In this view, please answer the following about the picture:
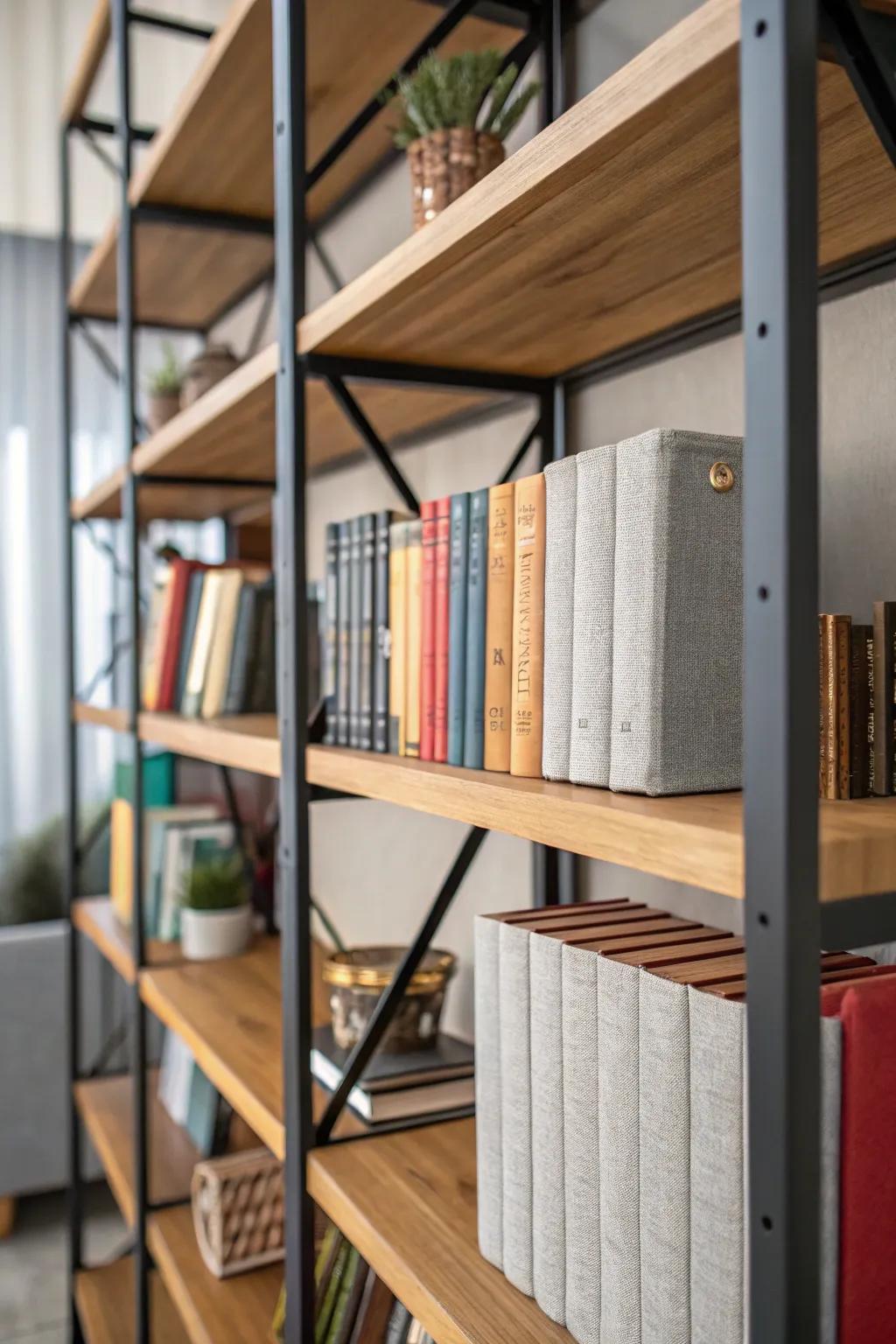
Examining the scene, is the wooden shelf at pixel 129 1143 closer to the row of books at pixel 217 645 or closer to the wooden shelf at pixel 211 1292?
the wooden shelf at pixel 211 1292

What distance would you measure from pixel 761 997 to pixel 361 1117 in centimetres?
74

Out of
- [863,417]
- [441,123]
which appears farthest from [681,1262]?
[441,123]

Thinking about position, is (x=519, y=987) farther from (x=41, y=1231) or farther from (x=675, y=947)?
(x=41, y=1231)

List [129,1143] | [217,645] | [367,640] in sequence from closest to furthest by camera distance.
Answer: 1. [367,640]
2. [217,645]
3. [129,1143]

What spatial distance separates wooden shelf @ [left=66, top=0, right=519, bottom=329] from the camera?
4.27 feet

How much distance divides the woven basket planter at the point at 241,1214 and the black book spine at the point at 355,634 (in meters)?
0.85

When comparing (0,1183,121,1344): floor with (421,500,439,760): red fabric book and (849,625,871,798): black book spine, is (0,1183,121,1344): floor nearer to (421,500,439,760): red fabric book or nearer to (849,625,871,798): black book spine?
(421,500,439,760): red fabric book

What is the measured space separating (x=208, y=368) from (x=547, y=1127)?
56.8 inches

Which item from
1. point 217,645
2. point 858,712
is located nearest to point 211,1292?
point 217,645

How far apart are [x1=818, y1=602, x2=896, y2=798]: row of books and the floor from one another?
2228mm

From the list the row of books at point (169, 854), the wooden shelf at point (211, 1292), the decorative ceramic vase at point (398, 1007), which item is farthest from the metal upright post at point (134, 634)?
the decorative ceramic vase at point (398, 1007)

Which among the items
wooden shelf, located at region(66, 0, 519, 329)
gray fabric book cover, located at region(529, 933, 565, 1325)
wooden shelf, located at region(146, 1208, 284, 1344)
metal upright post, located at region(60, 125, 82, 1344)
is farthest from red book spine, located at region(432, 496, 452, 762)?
metal upright post, located at region(60, 125, 82, 1344)

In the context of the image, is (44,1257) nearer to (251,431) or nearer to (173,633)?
(173,633)

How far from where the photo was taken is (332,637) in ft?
3.74
